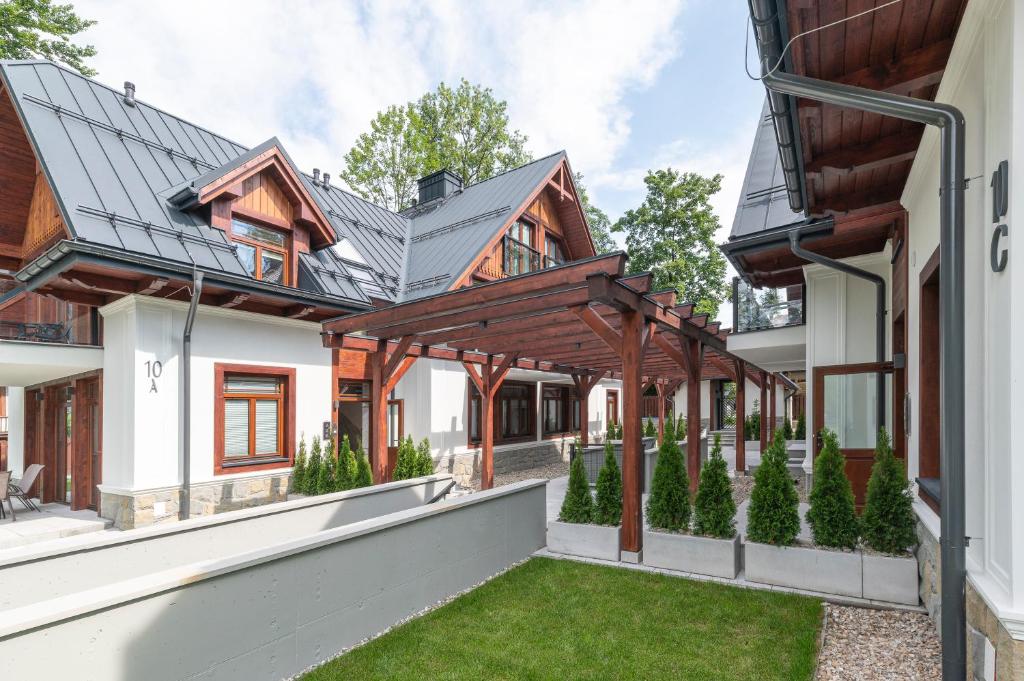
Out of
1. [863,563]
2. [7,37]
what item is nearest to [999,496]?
[863,563]

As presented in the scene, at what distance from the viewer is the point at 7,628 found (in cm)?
235

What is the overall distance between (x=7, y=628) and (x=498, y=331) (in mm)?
5401

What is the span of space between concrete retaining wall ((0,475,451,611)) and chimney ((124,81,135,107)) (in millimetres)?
8285

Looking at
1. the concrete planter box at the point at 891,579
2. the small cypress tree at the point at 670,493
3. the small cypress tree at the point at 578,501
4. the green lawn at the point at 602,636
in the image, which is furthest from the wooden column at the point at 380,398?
the concrete planter box at the point at 891,579

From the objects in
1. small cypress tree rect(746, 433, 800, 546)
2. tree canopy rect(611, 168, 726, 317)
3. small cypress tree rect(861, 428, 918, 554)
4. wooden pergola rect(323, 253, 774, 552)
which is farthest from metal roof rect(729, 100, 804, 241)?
tree canopy rect(611, 168, 726, 317)

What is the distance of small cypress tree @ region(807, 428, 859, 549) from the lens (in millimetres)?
4777

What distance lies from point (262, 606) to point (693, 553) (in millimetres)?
3862

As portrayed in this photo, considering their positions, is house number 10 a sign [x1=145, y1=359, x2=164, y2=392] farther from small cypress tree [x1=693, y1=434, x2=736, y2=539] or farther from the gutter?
the gutter

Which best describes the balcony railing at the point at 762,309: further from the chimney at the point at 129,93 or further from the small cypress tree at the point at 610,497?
the chimney at the point at 129,93


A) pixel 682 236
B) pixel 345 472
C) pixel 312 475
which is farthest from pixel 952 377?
pixel 682 236

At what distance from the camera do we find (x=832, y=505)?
15.8ft

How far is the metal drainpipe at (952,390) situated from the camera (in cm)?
273

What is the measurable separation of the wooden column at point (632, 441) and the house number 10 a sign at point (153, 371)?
640 cm

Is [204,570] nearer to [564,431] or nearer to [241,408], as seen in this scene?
[241,408]
